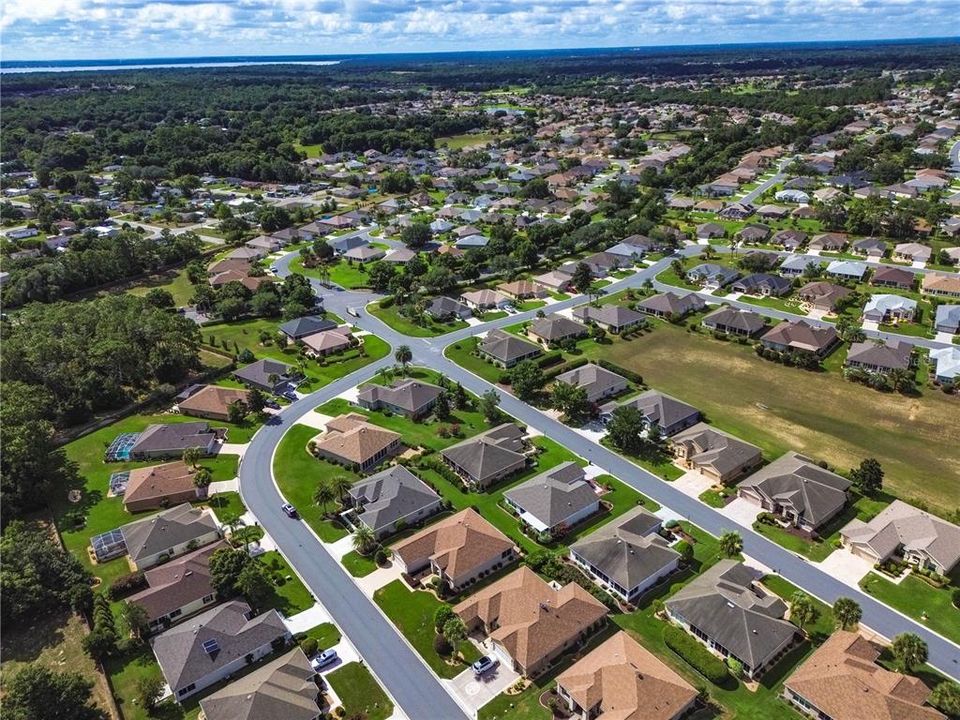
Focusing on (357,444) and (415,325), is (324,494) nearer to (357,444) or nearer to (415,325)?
(357,444)

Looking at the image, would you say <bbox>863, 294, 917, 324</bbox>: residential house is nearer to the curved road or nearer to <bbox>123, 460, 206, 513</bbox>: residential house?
the curved road

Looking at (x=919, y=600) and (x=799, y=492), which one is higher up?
(x=799, y=492)

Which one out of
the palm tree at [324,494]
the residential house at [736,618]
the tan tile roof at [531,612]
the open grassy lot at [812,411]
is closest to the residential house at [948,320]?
the open grassy lot at [812,411]

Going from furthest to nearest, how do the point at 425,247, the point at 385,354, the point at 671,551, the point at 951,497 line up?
1. the point at 425,247
2. the point at 385,354
3. the point at 951,497
4. the point at 671,551

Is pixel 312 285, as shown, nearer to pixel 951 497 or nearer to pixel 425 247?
pixel 425 247

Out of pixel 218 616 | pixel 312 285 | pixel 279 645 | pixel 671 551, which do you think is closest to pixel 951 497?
pixel 671 551

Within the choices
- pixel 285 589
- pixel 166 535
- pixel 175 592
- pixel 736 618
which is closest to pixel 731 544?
pixel 736 618
